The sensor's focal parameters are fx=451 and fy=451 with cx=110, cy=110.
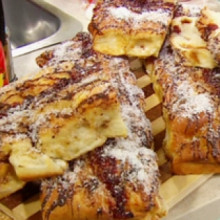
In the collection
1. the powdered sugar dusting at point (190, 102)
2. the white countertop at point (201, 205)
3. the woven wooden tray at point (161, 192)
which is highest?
the powdered sugar dusting at point (190, 102)

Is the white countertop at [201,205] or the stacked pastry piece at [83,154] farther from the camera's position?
the white countertop at [201,205]

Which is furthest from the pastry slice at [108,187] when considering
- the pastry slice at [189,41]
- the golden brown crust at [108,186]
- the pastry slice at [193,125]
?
the pastry slice at [189,41]

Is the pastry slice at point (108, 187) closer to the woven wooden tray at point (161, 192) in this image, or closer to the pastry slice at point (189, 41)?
the woven wooden tray at point (161, 192)

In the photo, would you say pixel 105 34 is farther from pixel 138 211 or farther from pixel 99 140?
pixel 138 211

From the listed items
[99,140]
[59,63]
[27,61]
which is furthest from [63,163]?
[27,61]

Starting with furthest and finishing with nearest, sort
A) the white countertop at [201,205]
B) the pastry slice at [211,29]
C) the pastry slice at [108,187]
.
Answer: the pastry slice at [211,29] < the white countertop at [201,205] < the pastry slice at [108,187]

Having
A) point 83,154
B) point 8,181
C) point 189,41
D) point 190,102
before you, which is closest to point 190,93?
point 190,102

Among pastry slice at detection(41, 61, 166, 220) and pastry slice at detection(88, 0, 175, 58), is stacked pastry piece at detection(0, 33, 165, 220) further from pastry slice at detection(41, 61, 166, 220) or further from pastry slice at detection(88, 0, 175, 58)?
pastry slice at detection(88, 0, 175, 58)
